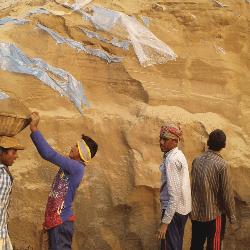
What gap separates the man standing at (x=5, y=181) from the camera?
85.1 inches

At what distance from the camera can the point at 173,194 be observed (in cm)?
253

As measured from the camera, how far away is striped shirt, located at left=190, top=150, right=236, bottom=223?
2725 millimetres

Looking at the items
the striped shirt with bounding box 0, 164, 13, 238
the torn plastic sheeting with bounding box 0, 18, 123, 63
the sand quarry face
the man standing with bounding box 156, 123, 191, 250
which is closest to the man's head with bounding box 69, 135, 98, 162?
the striped shirt with bounding box 0, 164, 13, 238

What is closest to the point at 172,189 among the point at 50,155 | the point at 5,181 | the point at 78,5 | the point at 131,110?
the point at 50,155

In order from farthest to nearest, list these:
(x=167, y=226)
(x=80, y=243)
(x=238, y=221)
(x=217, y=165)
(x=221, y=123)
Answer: (x=221, y=123) → (x=238, y=221) → (x=80, y=243) → (x=217, y=165) → (x=167, y=226)

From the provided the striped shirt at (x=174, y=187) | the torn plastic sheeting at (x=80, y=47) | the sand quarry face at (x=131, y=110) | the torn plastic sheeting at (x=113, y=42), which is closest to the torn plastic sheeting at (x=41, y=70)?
the sand quarry face at (x=131, y=110)

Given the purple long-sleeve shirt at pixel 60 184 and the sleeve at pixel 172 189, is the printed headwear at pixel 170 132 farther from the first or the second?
the purple long-sleeve shirt at pixel 60 184

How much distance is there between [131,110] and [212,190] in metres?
1.66

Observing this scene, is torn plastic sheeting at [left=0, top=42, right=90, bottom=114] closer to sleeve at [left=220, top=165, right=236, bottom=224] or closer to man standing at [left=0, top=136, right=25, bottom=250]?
man standing at [left=0, top=136, right=25, bottom=250]

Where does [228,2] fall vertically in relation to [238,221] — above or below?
above

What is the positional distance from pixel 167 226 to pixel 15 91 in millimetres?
2395

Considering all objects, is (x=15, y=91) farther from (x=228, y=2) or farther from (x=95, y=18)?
(x=228, y=2)

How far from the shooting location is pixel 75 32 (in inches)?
168

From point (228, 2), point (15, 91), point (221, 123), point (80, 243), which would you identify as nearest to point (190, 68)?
point (221, 123)
